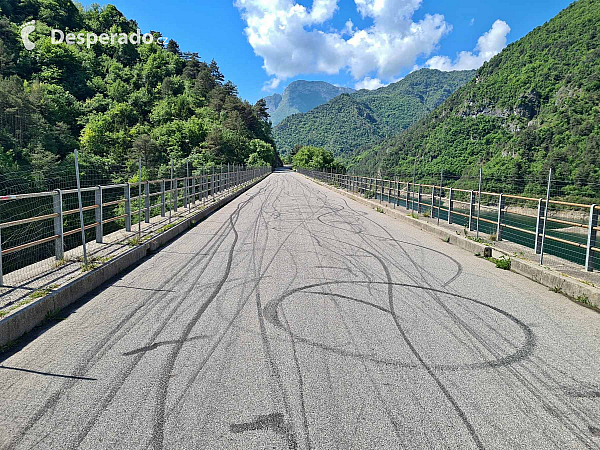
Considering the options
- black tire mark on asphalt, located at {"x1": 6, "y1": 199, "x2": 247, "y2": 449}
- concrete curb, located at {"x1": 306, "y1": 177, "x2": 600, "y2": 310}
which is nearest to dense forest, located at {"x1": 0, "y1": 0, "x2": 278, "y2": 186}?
concrete curb, located at {"x1": 306, "y1": 177, "x2": 600, "y2": 310}

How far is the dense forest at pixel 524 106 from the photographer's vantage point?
70812mm

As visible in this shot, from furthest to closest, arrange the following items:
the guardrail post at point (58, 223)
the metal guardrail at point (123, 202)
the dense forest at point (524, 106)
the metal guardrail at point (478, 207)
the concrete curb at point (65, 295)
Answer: the dense forest at point (524, 106) → the metal guardrail at point (478, 207) → the guardrail post at point (58, 223) → the metal guardrail at point (123, 202) → the concrete curb at point (65, 295)

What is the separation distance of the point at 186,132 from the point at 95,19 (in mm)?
80663

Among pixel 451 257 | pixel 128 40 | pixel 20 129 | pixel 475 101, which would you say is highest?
pixel 128 40

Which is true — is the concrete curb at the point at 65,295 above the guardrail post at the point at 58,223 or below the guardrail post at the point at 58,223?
below

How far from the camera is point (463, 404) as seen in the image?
131 inches

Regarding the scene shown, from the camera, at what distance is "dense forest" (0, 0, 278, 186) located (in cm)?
7794

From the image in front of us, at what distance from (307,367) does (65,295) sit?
356 centimetres

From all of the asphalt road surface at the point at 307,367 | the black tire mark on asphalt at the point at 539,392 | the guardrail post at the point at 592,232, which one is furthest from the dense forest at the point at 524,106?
the black tire mark on asphalt at the point at 539,392

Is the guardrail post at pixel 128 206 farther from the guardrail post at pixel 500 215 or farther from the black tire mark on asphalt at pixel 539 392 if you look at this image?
the guardrail post at pixel 500 215

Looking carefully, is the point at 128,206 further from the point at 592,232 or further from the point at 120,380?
the point at 592,232

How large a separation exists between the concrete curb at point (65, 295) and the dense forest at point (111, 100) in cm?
5515

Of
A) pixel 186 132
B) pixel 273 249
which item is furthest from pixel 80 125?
pixel 273 249

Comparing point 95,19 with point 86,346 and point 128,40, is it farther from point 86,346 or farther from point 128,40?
point 86,346
